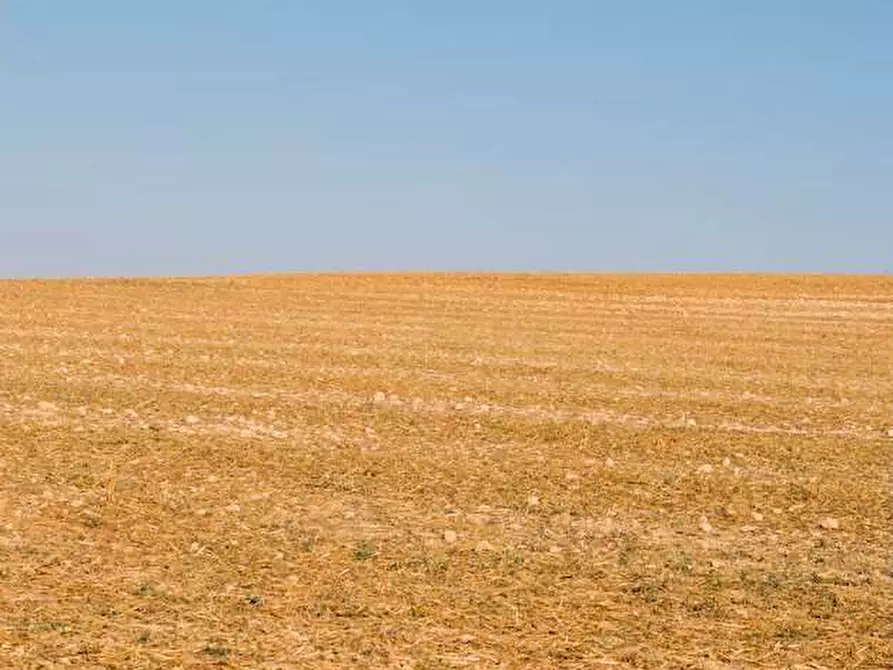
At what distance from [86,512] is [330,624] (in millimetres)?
3357

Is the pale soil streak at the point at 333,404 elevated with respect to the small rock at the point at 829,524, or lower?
elevated

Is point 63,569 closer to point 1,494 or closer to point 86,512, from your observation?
point 86,512

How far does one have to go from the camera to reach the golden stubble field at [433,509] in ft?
23.4

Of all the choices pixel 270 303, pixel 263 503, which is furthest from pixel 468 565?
pixel 270 303

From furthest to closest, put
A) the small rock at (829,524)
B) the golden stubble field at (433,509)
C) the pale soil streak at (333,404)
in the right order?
the pale soil streak at (333,404), the small rock at (829,524), the golden stubble field at (433,509)

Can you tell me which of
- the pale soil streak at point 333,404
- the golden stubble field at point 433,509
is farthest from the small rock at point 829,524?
the pale soil streak at point 333,404

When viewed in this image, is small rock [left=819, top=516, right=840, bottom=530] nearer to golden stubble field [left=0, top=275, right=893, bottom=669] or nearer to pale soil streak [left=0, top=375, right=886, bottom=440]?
golden stubble field [left=0, top=275, right=893, bottom=669]

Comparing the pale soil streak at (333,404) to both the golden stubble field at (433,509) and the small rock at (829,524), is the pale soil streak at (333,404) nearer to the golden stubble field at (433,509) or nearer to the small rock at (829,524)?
the golden stubble field at (433,509)

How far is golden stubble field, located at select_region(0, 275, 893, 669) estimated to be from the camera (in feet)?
23.4

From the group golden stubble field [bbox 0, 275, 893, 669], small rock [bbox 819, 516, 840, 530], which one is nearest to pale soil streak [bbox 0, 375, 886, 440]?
golden stubble field [bbox 0, 275, 893, 669]

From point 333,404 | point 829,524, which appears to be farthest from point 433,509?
point 333,404

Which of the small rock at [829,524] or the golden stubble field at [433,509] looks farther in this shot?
the small rock at [829,524]

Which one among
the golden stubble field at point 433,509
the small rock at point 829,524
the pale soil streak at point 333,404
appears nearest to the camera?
the golden stubble field at point 433,509

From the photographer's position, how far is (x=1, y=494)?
33.6 ft
